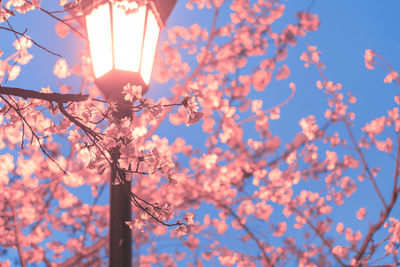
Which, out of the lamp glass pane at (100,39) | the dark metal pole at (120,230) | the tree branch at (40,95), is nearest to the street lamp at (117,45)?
the lamp glass pane at (100,39)

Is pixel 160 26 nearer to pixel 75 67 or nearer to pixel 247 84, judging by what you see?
pixel 75 67

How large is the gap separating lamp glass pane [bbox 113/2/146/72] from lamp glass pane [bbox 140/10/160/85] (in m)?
0.07

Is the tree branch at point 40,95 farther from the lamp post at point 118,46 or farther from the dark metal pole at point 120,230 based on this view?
the lamp post at point 118,46

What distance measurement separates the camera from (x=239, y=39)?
9.58 metres

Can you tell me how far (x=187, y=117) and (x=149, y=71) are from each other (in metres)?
1.26

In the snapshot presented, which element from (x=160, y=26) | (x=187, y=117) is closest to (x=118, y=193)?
(x=187, y=117)

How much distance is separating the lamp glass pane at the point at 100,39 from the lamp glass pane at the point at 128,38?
2.9 inches

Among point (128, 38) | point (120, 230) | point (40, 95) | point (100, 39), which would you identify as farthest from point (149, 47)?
point (120, 230)

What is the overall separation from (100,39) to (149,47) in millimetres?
433

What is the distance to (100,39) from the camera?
10.8 ft

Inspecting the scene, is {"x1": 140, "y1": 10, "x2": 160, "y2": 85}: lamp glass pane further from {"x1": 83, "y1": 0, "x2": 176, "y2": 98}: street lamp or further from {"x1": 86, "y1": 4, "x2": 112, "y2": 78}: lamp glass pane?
{"x1": 86, "y1": 4, "x2": 112, "y2": 78}: lamp glass pane

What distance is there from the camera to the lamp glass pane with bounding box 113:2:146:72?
3.22 m

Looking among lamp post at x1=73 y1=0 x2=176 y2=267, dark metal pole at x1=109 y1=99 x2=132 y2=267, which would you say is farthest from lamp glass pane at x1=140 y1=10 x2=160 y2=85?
dark metal pole at x1=109 y1=99 x2=132 y2=267

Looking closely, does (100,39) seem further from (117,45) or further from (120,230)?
(120,230)
